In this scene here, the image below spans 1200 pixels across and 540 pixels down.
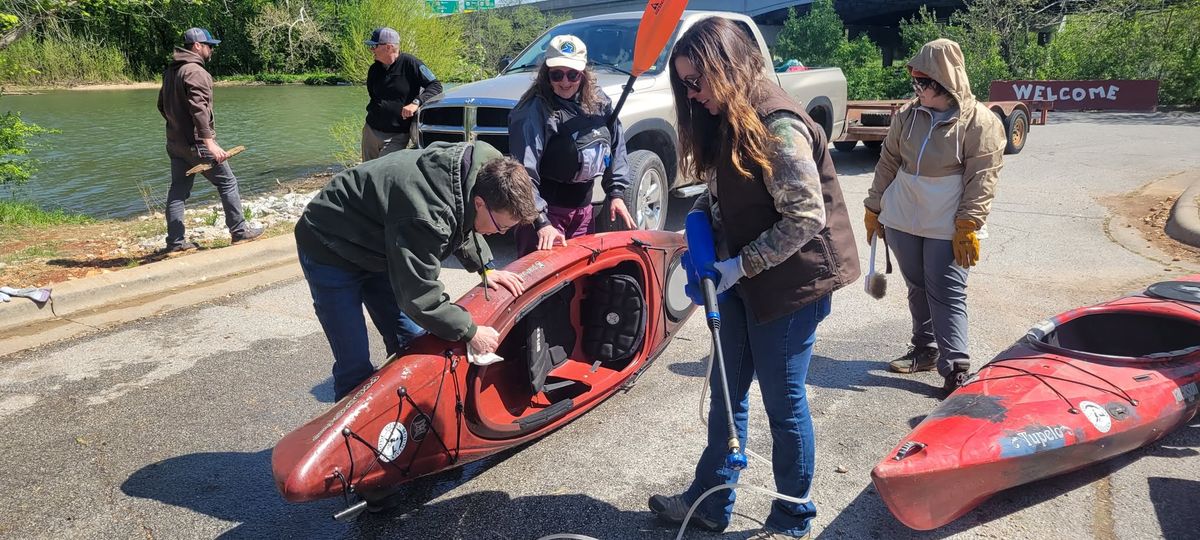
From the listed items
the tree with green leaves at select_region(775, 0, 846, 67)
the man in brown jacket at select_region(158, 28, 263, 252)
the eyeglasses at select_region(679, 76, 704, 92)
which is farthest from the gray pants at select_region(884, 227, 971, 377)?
the tree with green leaves at select_region(775, 0, 846, 67)

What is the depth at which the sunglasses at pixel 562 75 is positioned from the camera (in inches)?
168

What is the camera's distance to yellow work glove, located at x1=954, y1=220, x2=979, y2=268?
3.93 meters

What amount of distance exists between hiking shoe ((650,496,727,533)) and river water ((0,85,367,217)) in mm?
9695

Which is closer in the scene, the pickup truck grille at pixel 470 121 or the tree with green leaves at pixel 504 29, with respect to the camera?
the pickup truck grille at pixel 470 121

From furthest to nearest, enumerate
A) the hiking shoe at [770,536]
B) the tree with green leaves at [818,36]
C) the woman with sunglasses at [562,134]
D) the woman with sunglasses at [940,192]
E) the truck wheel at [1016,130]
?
the tree with green leaves at [818,36]
the truck wheel at [1016,130]
the woman with sunglasses at [562,134]
the woman with sunglasses at [940,192]
the hiking shoe at [770,536]

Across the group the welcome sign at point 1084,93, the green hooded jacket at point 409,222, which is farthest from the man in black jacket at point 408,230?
the welcome sign at point 1084,93

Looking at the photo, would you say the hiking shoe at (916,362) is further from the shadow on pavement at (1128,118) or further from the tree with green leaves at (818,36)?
the tree with green leaves at (818,36)

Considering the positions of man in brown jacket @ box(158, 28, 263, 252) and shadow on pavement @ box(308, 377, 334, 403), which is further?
man in brown jacket @ box(158, 28, 263, 252)

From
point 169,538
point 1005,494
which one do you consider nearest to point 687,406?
point 1005,494

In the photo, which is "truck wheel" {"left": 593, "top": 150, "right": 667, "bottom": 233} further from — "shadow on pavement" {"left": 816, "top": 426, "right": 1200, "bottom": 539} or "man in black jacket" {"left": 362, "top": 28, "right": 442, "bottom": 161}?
"shadow on pavement" {"left": 816, "top": 426, "right": 1200, "bottom": 539}

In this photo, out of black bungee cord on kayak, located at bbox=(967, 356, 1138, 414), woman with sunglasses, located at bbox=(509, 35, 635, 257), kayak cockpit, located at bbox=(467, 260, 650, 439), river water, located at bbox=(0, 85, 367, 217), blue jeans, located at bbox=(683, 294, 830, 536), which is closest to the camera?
blue jeans, located at bbox=(683, 294, 830, 536)

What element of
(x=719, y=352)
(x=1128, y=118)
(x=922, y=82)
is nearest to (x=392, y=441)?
(x=719, y=352)

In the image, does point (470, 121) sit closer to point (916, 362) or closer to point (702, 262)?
point (916, 362)

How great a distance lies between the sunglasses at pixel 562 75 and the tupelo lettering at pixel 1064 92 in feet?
60.4
